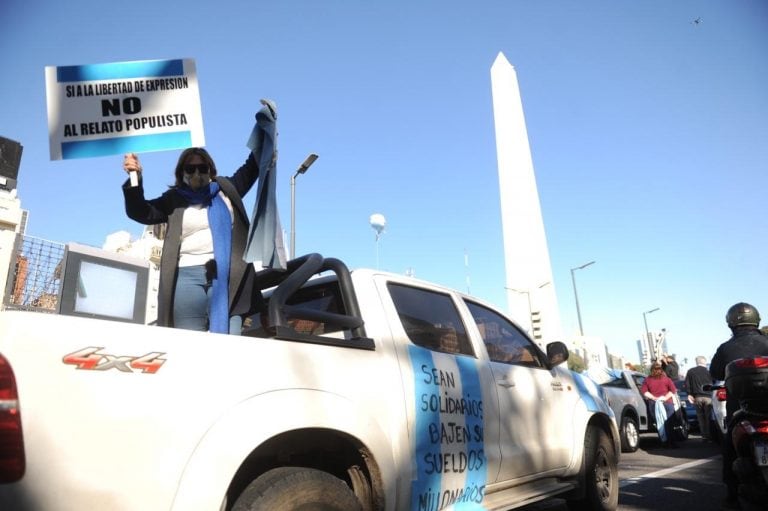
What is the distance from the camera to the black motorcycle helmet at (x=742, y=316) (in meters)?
4.38

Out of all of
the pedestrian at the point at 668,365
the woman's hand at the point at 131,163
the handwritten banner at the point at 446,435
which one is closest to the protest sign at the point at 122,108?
the woman's hand at the point at 131,163

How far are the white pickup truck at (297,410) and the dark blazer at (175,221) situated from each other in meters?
0.36

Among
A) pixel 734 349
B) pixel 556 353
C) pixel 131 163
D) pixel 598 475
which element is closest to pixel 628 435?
pixel 734 349

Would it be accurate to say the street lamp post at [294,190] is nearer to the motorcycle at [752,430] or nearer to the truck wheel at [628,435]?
the truck wheel at [628,435]

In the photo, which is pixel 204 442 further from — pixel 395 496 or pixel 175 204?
pixel 175 204

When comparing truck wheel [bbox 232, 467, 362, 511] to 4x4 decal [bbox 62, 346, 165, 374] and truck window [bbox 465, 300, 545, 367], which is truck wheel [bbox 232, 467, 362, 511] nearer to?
4x4 decal [bbox 62, 346, 165, 374]

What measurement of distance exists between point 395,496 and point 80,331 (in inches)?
59.2

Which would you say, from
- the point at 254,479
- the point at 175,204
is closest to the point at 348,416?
the point at 254,479

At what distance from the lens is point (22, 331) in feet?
4.81

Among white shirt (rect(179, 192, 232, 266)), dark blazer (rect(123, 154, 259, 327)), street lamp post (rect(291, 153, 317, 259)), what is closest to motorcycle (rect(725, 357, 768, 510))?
dark blazer (rect(123, 154, 259, 327))

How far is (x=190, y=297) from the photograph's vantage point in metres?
2.82

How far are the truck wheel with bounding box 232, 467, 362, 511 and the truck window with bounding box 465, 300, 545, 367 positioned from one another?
67.2 inches

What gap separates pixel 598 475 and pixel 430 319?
2.29 meters

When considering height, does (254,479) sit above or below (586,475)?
above
